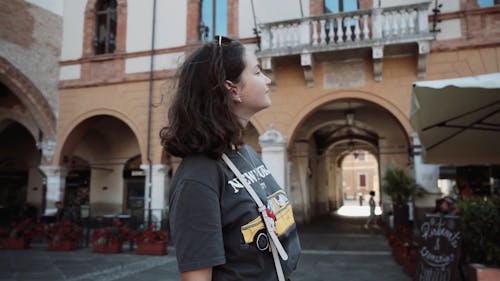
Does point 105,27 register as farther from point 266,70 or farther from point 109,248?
point 109,248

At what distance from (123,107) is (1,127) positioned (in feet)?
18.4

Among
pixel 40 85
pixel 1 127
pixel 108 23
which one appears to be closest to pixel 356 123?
pixel 108 23

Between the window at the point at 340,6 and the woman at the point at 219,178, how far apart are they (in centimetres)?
1057

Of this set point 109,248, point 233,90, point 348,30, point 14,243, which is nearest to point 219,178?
point 233,90

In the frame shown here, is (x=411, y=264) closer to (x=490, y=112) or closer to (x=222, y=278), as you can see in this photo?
(x=490, y=112)

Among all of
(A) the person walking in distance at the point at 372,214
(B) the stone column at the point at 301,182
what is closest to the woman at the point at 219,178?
(A) the person walking in distance at the point at 372,214

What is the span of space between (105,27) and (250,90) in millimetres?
13974

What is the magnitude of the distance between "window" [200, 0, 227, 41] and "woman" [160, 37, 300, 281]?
11.2 meters

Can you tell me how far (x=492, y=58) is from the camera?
9.64 meters

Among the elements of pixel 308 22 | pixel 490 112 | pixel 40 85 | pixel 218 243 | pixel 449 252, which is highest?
pixel 308 22

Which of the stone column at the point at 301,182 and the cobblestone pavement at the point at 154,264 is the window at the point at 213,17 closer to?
the stone column at the point at 301,182

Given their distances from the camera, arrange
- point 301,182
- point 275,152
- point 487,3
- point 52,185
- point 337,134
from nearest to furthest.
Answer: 1. point 487,3
2. point 275,152
3. point 52,185
4. point 301,182
5. point 337,134

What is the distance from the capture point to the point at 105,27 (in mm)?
13914

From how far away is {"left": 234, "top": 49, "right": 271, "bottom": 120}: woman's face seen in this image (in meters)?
1.47
